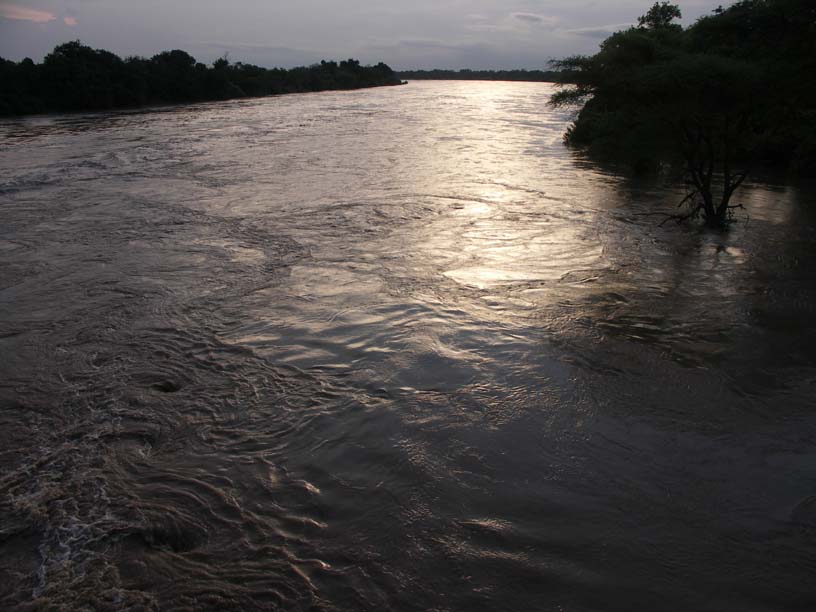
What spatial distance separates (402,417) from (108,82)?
190 ft

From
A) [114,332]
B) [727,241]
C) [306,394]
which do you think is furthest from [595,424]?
[727,241]

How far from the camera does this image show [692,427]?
5.57 meters

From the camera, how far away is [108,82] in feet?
172

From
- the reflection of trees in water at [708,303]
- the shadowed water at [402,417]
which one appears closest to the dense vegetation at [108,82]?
the shadowed water at [402,417]

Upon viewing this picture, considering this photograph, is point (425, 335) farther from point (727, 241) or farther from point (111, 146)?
point (111, 146)

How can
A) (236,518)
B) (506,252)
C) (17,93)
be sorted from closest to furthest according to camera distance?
(236,518)
(506,252)
(17,93)

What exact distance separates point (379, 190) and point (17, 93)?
42.7 m

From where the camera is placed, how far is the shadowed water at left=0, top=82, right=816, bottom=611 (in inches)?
151

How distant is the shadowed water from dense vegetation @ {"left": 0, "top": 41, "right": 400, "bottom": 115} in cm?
4318

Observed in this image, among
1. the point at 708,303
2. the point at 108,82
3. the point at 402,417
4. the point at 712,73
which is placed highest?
the point at 108,82

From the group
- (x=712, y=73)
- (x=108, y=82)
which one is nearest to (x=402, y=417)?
(x=712, y=73)

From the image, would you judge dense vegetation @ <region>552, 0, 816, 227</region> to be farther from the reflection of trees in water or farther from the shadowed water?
the shadowed water

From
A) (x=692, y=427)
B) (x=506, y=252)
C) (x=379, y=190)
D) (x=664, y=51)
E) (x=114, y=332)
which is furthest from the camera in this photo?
(x=379, y=190)

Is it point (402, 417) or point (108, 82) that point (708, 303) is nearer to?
point (402, 417)
